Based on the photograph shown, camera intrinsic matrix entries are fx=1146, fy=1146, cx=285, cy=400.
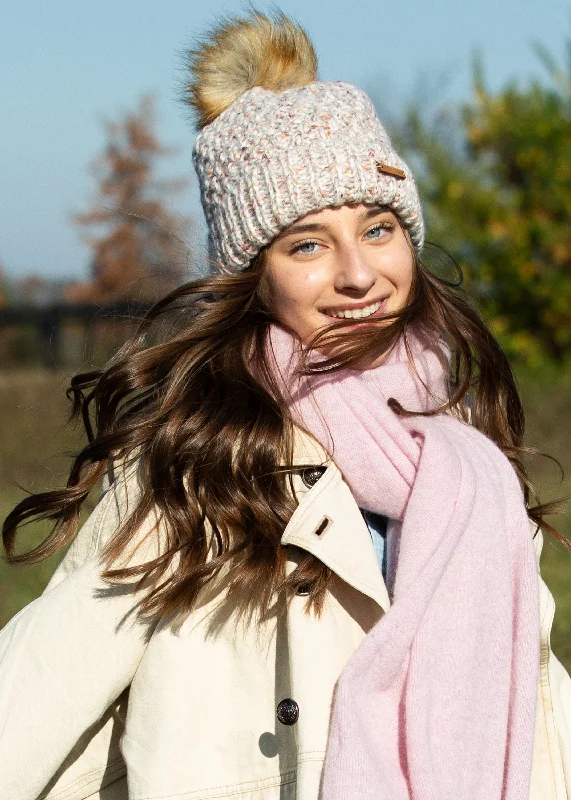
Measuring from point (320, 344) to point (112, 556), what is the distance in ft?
2.05

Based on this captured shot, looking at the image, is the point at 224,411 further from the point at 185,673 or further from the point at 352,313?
the point at 185,673

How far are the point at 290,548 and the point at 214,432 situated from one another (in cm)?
29

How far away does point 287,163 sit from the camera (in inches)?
97.5

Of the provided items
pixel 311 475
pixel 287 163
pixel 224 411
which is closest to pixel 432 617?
pixel 311 475

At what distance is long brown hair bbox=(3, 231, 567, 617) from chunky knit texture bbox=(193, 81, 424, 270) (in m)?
0.13

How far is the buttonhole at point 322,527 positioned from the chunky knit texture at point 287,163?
26.8 inches

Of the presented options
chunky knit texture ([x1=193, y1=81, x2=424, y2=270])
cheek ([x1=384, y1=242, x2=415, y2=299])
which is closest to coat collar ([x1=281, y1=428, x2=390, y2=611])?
cheek ([x1=384, y1=242, x2=415, y2=299])

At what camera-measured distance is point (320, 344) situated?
244cm

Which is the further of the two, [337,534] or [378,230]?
[378,230]

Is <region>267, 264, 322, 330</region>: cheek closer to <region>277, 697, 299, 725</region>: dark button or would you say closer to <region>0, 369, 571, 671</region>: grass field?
<region>277, 697, 299, 725</region>: dark button

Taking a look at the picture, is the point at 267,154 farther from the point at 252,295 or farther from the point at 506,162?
the point at 506,162

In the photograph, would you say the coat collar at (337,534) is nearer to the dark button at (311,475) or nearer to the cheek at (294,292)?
the dark button at (311,475)

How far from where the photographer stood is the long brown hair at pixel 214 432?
2.21 m

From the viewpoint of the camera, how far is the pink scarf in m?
2.04
